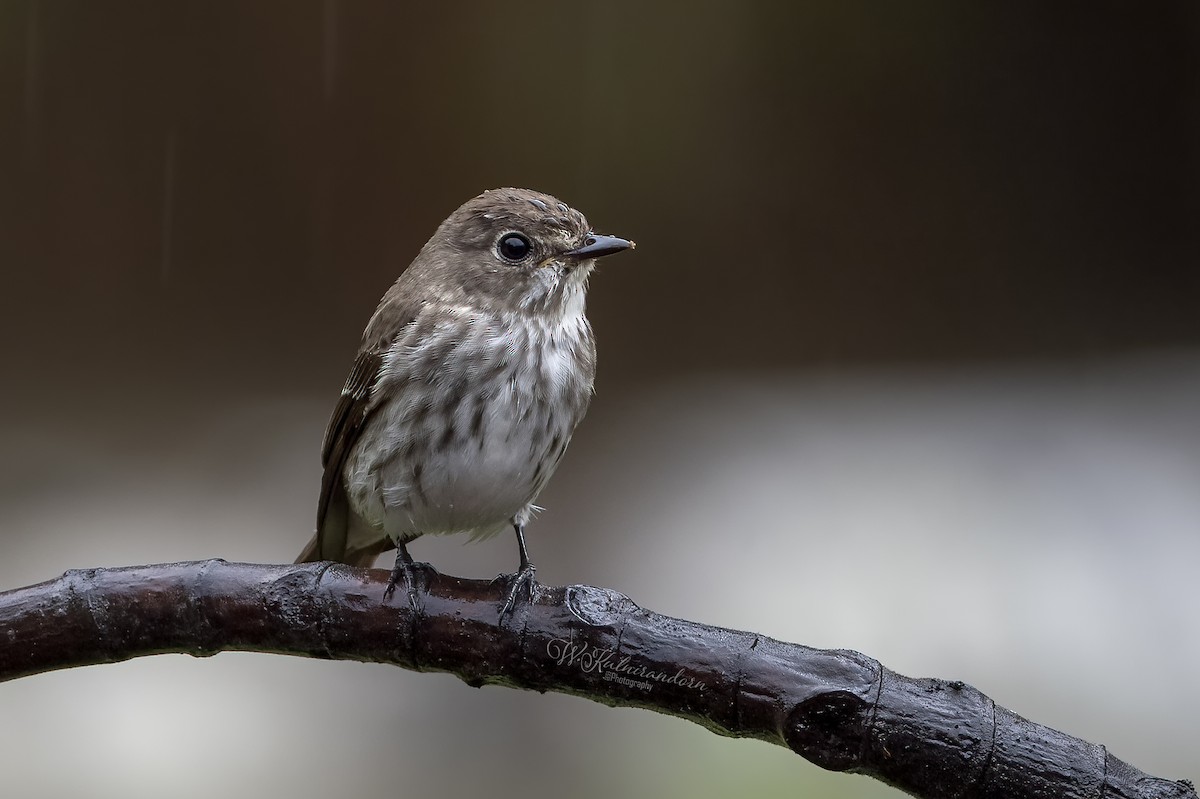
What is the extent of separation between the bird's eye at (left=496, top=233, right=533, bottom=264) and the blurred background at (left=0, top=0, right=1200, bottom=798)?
0.91 metres

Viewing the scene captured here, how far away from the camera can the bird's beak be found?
1.83 m

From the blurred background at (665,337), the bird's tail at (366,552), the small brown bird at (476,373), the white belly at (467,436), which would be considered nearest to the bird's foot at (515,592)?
the small brown bird at (476,373)

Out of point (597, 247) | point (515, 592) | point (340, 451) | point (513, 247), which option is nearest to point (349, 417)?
point (340, 451)

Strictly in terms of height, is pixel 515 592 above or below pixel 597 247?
below

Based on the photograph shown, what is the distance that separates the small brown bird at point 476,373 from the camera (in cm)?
189

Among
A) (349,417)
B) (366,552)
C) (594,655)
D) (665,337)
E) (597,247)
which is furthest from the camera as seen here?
(665,337)

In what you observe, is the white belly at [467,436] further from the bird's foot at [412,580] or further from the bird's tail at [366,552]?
the bird's foot at [412,580]

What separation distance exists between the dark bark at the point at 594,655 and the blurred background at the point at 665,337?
1363 millimetres

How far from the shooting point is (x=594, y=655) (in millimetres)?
1419

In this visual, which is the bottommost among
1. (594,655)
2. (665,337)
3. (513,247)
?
(594,655)

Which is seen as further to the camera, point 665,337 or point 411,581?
point 665,337

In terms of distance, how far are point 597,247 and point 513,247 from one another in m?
0.17

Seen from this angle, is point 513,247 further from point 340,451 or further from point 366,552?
point 366,552

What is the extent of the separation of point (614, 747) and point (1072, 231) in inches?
72.4
